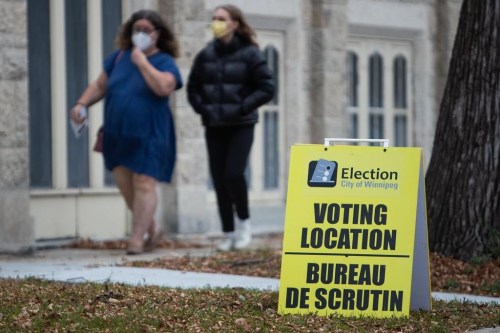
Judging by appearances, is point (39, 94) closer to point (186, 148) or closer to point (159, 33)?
point (159, 33)

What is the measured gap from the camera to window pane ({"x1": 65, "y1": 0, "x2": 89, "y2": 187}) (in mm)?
13633

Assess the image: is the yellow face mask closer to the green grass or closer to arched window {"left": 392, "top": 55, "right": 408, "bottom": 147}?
the green grass

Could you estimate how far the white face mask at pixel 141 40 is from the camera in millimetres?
12195

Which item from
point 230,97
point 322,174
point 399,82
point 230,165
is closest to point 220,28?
point 230,97

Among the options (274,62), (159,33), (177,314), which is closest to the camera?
(177,314)

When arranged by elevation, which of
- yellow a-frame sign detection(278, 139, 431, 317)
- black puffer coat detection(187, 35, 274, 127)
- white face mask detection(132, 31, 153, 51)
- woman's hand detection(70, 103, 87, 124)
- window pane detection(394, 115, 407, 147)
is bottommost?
yellow a-frame sign detection(278, 139, 431, 317)

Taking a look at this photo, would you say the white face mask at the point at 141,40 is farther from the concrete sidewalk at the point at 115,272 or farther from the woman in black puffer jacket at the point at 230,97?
the concrete sidewalk at the point at 115,272

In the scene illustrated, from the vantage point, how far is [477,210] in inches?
442

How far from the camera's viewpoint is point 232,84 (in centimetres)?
1245

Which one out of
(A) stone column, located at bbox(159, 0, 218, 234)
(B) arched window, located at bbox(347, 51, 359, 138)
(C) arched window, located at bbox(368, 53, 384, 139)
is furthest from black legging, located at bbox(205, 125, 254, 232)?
(C) arched window, located at bbox(368, 53, 384, 139)

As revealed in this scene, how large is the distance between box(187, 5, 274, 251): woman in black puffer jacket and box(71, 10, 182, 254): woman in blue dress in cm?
38

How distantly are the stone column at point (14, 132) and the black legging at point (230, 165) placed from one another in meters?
1.64

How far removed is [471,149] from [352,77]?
605 centimetres

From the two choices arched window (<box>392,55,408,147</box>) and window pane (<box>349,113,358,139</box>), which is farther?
arched window (<box>392,55,408,147</box>)
